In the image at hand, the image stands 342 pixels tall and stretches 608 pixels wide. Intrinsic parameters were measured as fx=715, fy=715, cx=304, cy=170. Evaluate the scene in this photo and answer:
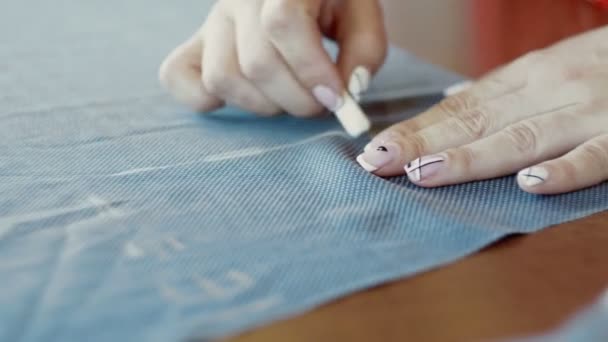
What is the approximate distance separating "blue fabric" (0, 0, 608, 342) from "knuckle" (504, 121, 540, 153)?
Answer: 0.03 metres

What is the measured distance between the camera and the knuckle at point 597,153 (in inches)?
18.8

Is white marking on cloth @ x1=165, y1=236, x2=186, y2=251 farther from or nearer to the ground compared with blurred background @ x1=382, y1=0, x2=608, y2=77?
farther from the ground

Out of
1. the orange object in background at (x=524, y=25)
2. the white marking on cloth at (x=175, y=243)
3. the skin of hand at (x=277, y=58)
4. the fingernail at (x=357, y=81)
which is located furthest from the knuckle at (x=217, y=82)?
the orange object in background at (x=524, y=25)

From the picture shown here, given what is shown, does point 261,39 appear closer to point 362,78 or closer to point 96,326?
point 362,78

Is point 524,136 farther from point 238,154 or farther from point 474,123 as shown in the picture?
point 238,154

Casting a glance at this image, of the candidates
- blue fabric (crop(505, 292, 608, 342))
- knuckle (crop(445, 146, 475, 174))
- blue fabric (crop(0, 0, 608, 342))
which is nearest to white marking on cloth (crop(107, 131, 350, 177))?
blue fabric (crop(0, 0, 608, 342))

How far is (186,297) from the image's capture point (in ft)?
1.09

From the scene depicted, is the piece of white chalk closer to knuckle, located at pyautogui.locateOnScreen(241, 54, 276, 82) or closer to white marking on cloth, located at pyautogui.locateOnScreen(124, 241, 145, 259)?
knuckle, located at pyautogui.locateOnScreen(241, 54, 276, 82)

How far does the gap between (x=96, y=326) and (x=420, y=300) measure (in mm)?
148

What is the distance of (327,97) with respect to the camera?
22.5 inches

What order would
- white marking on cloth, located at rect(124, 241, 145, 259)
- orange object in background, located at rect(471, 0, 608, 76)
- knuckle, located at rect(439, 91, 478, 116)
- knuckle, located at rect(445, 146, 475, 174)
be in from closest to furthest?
white marking on cloth, located at rect(124, 241, 145, 259) → knuckle, located at rect(445, 146, 475, 174) → knuckle, located at rect(439, 91, 478, 116) → orange object in background, located at rect(471, 0, 608, 76)

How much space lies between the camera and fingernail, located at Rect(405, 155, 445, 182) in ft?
1.54

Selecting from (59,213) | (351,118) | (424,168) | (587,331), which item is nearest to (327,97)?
(351,118)

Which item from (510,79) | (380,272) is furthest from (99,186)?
(510,79)
